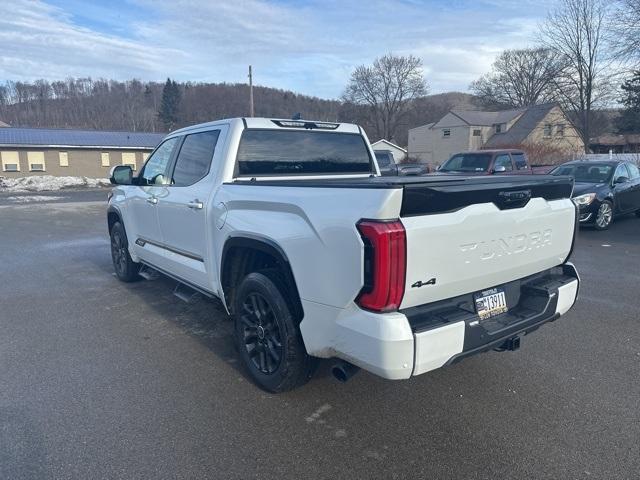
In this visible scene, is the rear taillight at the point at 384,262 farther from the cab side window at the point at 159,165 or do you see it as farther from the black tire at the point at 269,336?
the cab side window at the point at 159,165

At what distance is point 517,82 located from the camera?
71625 mm

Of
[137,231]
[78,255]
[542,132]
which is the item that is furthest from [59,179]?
[542,132]

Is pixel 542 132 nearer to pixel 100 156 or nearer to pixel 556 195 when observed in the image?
pixel 100 156

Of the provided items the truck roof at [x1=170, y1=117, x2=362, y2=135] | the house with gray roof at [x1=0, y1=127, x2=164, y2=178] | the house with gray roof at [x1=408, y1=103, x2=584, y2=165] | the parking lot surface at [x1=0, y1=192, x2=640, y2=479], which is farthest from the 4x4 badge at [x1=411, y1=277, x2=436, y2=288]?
the house with gray roof at [x1=408, y1=103, x2=584, y2=165]

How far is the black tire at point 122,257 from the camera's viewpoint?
6.34 meters

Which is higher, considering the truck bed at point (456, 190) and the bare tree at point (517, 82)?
the bare tree at point (517, 82)

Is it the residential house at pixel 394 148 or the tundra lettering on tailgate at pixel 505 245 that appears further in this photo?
the residential house at pixel 394 148

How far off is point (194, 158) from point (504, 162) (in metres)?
11.7

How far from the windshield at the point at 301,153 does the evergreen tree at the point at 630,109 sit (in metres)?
44.3

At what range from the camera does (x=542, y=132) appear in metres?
49.4

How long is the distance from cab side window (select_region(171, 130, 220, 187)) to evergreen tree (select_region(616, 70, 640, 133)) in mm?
45440

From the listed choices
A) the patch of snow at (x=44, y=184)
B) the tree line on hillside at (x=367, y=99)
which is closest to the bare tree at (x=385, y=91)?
the tree line on hillside at (x=367, y=99)

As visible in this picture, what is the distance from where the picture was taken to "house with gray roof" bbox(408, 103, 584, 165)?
4912cm

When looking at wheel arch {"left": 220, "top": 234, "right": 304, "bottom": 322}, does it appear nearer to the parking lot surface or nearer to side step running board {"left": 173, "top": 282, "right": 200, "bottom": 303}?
the parking lot surface
